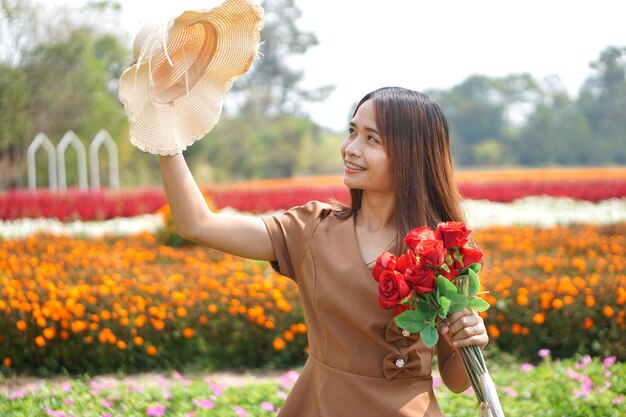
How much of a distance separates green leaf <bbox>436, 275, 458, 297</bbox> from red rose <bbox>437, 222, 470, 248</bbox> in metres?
0.07

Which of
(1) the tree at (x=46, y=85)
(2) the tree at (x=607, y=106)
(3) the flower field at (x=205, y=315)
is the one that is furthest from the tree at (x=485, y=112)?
(3) the flower field at (x=205, y=315)

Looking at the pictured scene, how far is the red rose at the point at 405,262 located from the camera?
131 centimetres

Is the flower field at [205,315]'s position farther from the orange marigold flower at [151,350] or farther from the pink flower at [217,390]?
the pink flower at [217,390]

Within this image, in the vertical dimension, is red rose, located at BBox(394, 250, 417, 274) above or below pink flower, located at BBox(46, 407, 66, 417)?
above

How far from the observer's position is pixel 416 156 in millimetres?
1520

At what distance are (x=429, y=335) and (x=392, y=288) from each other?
0.11m

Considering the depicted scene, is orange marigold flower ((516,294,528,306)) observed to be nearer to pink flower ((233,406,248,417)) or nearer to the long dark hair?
pink flower ((233,406,248,417))

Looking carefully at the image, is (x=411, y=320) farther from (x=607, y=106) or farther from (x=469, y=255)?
(x=607, y=106)

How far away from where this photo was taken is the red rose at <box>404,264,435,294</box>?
51.1 inches

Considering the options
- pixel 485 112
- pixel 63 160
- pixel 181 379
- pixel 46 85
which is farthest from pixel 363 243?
pixel 485 112

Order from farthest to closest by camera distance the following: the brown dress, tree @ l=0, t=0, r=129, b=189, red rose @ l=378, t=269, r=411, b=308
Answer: tree @ l=0, t=0, r=129, b=189, the brown dress, red rose @ l=378, t=269, r=411, b=308

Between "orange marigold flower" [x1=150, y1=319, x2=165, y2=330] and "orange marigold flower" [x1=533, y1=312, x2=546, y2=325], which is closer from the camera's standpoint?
"orange marigold flower" [x1=150, y1=319, x2=165, y2=330]

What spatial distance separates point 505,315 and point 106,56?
2555cm

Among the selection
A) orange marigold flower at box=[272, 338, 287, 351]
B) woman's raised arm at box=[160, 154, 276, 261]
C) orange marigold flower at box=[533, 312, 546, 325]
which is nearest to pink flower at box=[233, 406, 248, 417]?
orange marigold flower at box=[272, 338, 287, 351]
